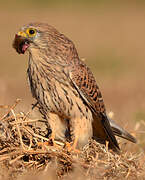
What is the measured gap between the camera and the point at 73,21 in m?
26.5

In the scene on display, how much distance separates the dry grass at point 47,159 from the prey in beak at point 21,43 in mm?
714

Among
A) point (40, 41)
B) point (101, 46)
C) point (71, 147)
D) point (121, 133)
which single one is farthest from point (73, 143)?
point (101, 46)

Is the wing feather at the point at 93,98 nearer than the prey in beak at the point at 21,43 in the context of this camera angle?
No

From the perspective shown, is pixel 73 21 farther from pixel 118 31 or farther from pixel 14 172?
pixel 14 172

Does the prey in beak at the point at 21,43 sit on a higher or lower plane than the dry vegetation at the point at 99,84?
higher

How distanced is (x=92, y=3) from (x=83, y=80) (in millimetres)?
27529

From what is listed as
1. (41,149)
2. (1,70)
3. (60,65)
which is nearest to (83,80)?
(60,65)

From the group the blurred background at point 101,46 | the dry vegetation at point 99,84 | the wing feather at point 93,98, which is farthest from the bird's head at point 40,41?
the blurred background at point 101,46

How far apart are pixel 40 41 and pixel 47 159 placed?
1347mm

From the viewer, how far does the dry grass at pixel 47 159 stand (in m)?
4.89

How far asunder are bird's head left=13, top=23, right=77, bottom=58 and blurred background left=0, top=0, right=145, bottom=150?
1.28 metres

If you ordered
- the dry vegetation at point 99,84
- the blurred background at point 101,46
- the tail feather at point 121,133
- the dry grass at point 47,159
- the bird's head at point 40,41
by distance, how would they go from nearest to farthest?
1. the dry grass at point 47,159
2. the dry vegetation at point 99,84
3. the bird's head at point 40,41
4. the tail feather at point 121,133
5. the blurred background at point 101,46

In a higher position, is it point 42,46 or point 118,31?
point 42,46

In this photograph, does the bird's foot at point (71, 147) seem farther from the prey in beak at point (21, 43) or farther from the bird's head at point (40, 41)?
the prey in beak at point (21, 43)
